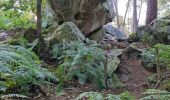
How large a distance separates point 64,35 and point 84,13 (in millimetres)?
2094

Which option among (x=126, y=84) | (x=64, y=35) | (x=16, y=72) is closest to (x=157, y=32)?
(x=64, y=35)

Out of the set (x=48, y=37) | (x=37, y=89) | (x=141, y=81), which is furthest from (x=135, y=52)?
(x=37, y=89)

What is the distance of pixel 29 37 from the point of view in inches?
320

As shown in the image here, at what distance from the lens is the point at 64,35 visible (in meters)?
7.76

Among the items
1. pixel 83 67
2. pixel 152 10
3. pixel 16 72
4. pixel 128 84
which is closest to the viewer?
pixel 16 72

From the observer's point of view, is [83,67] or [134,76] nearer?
[83,67]

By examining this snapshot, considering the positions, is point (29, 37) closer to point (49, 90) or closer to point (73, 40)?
point (73, 40)

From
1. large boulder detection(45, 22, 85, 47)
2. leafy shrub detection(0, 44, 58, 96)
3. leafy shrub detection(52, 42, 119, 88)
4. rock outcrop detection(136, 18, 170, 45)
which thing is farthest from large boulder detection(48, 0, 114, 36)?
leafy shrub detection(0, 44, 58, 96)

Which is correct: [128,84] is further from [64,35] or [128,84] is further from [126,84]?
[64,35]

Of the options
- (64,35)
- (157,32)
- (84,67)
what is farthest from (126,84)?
(157,32)

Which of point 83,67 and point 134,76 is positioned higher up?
point 83,67

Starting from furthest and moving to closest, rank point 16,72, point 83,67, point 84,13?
point 84,13 < point 83,67 < point 16,72

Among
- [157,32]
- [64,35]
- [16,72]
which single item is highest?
[64,35]

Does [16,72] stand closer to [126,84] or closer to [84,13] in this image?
[126,84]
